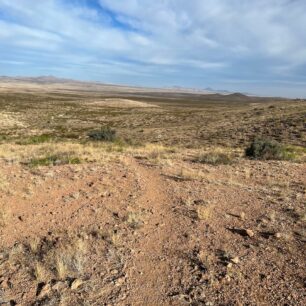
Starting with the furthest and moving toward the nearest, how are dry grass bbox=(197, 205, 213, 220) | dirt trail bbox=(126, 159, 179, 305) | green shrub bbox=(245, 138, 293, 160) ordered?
green shrub bbox=(245, 138, 293, 160) → dry grass bbox=(197, 205, 213, 220) → dirt trail bbox=(126, 159, 179, 305)

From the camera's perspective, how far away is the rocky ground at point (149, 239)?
16.0ft

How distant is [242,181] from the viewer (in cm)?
1033

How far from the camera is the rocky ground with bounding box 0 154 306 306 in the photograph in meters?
4.86

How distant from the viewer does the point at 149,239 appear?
6363 mm

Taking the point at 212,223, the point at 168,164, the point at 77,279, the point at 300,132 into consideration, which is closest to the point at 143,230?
the point at 212,223

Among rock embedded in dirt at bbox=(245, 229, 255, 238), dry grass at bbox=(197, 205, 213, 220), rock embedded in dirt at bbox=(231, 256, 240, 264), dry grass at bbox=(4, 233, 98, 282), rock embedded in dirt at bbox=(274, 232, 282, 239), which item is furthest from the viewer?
dry grass at bbox=(197, 205, 213, 220)

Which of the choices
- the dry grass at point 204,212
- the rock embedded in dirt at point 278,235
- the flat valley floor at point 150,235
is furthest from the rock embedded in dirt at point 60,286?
the rock embedded in dirt at point 278,235

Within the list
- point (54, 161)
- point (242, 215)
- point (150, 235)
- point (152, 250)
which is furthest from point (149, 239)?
point (54, 161)

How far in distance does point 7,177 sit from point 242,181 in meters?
6.55

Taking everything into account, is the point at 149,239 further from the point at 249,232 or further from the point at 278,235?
the point at 278,235

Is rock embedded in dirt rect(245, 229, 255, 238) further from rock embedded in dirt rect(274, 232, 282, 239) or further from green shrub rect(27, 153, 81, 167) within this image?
green shrub rect(27, 153, 81, 167)

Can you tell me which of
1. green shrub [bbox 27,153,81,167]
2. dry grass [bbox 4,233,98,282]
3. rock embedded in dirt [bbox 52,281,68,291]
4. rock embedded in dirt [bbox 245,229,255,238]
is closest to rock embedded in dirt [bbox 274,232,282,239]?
rock embedded in dirt [bbox 245,229,255,238]

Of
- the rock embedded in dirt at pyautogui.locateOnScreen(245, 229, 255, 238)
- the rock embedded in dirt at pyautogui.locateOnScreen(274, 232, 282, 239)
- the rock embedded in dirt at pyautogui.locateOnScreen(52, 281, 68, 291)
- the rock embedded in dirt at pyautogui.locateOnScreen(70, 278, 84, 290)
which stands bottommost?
the rock embedded in dirt at pyautogui.locateOnScreen(52, 281, 68, 291)

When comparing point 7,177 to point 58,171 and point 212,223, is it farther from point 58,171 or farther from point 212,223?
point 212,223
